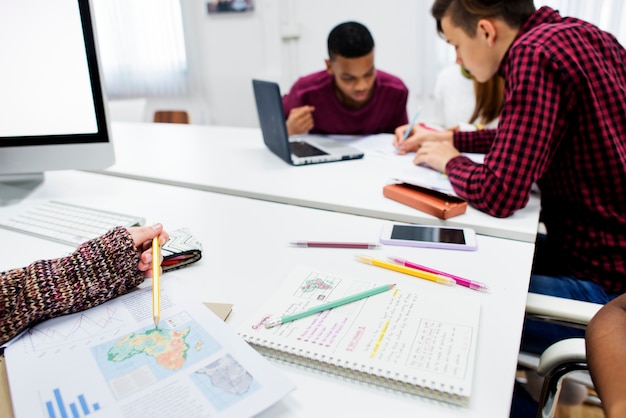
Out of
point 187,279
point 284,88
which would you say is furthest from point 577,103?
point 284,88

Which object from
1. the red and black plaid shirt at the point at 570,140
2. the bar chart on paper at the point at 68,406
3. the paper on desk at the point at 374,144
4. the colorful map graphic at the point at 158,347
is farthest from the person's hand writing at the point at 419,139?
the bar chart on paper at the point at 68,406

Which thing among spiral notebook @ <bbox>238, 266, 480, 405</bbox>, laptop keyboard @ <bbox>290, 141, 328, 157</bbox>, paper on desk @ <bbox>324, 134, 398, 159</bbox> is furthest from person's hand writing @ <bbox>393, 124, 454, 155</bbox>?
spiral notebook @ <bbox>238, 266, 480, 405</bbox>

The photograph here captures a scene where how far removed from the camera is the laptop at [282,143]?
139 cm

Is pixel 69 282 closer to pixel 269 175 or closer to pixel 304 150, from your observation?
pixel 269 175

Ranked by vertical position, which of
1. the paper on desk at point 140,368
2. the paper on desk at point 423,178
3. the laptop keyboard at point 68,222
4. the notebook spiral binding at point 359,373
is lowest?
the notebook spiral binding at point 359,373

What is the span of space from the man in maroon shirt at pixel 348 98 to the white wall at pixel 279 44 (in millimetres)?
867

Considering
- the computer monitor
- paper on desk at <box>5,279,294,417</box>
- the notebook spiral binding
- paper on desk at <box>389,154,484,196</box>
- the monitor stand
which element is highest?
the computer monitor

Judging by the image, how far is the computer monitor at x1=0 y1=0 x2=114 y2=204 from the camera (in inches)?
40.1

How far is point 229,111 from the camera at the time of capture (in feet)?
11.7

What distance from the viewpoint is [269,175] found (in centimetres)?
132

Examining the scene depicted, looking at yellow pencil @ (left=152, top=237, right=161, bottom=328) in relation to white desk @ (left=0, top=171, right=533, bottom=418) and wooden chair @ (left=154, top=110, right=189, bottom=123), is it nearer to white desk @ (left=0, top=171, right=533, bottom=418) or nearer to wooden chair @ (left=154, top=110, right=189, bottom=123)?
white desk @ (left=0, top=171, right=533, bottom=418)

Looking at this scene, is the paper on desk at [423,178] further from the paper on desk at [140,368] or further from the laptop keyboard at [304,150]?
the paper on desk at [140,368]

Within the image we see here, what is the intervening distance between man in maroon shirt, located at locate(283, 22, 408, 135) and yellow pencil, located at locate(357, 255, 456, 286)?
1.11 metres

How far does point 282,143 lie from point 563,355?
96 centimetres
